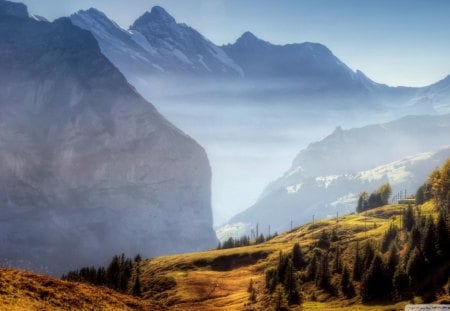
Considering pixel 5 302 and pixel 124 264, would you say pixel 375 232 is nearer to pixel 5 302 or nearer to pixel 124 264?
pixel 124 264

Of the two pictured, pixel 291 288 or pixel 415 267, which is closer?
pixel 415 267

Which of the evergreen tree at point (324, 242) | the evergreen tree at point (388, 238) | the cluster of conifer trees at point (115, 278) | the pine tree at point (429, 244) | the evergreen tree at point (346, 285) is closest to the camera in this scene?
the pine tree at point (429, 244)

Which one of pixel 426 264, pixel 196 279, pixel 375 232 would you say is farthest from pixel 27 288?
pixel 375 232

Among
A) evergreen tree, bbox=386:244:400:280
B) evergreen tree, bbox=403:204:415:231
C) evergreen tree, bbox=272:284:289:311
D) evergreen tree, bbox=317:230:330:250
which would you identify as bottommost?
evergreen tree, bbox=272:284:289:311

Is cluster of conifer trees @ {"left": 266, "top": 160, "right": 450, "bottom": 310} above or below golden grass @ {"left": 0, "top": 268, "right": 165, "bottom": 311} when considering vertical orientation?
below

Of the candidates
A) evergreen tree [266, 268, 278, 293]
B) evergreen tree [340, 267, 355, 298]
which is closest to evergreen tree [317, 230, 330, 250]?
evergreen tree [266, 268, 278, 293]

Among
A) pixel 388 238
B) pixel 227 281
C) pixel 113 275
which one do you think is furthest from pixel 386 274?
pixel 113 275

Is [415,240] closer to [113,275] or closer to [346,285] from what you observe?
[346,285]

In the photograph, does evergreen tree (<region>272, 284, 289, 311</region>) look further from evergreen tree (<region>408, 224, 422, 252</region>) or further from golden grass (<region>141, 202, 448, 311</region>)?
evergreen tree (<region>408, 224, 422, 252</region>)

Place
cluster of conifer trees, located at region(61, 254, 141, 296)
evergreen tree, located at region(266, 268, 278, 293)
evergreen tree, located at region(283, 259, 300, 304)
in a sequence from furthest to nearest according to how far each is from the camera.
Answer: cluster of conifer trees, located at region(61, 254, 141, 296) → evergreen tree, located at region(266, 268, 278, 293) → evergreen tree, located at region(283, 259, 300, 304)

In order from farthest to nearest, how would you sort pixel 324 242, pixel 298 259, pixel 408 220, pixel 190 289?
pixel 324 242
pixel 298 259
pixel 408 220
pixel 190 289

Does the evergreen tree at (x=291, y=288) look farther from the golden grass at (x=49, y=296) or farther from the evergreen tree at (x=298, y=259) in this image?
the golden grass at (x=49, y=296)

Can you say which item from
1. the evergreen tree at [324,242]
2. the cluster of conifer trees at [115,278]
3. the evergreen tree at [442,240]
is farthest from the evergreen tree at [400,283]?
the evergreen tree at [324,242]

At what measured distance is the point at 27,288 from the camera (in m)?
42.6
